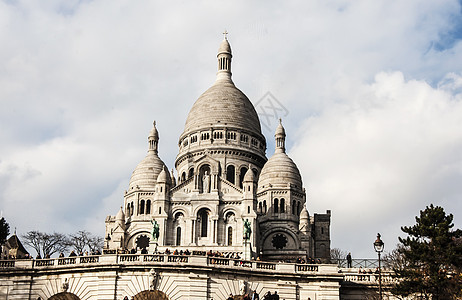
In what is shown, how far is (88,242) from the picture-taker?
9362cm

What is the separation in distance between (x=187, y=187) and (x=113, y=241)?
1127 centimetres

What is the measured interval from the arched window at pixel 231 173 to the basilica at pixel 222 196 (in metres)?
0.13

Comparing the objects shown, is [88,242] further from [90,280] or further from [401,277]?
[401,277]

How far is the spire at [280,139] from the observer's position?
95188 millimetres

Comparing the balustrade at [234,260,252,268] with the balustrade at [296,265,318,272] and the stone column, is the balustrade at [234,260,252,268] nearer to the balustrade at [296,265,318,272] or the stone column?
the balustrade at [296,265,318,272]

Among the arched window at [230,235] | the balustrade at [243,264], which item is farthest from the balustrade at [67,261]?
the arched window at [230,235]

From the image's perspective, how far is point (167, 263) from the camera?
3978 cm

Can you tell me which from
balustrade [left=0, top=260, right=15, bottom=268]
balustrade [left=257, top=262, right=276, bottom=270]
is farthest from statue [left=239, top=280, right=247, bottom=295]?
balustrade [left=0, top=260, right=15, bottom=268]

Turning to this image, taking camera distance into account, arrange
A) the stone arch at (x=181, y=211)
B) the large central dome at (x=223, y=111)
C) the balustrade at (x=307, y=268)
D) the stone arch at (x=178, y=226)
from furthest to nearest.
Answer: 1. the large central dome at (x=223, y=111)
2. the stone arch at (x=181, y=211)
3. the stone arch at (x=178, y=226)
4. the balustrade at (x=307, y=268)

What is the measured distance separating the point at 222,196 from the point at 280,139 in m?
18.3

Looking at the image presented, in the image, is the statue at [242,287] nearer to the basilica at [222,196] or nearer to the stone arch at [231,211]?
the basilica at [222,196]

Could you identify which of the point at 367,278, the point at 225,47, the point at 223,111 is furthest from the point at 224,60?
the point at 367,278

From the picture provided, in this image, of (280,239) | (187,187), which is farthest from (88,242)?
(280,239)

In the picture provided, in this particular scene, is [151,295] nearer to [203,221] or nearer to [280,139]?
[203,221]
